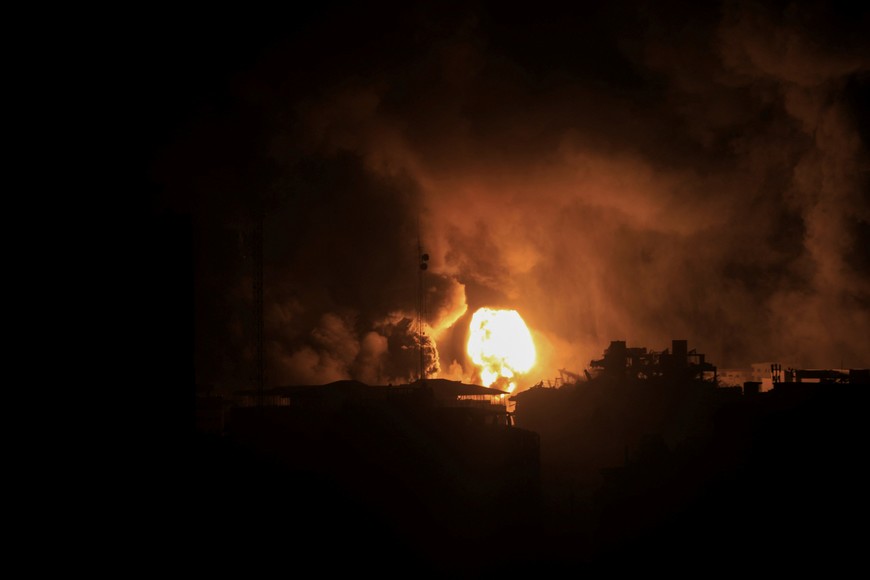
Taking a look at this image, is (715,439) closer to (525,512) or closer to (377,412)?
(525,512)

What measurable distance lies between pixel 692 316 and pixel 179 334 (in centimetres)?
5503

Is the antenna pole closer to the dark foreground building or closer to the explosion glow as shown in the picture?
the explosion glow

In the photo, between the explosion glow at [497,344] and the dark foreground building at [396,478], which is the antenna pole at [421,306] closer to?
the explosion glow at [497,344]

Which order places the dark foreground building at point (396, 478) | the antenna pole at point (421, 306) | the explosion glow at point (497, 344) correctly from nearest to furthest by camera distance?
the dark foreground building at point (396, 478)
the antenna pole at point (421, 306)
the explosion glow at point (497, 344)

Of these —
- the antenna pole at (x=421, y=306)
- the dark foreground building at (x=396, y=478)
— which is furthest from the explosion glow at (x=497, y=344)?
the dark foreground building at (x=396, y=478)

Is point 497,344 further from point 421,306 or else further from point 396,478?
point 396,478

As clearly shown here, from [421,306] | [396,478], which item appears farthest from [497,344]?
[396,478]

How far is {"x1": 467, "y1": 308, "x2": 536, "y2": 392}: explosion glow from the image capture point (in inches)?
2486

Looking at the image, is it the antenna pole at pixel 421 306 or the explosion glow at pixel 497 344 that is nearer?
the antenna pole at pixel 421 306

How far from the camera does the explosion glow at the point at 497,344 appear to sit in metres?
63.2

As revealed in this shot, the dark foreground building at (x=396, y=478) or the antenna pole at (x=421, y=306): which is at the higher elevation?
the antenna pole at (x=421, y=306)

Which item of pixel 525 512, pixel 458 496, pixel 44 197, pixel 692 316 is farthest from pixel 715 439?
pixel 44 197

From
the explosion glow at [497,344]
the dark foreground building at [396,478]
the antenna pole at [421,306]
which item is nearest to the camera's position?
the dark foreground building at [396,478]

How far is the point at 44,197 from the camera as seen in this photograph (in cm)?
1491
